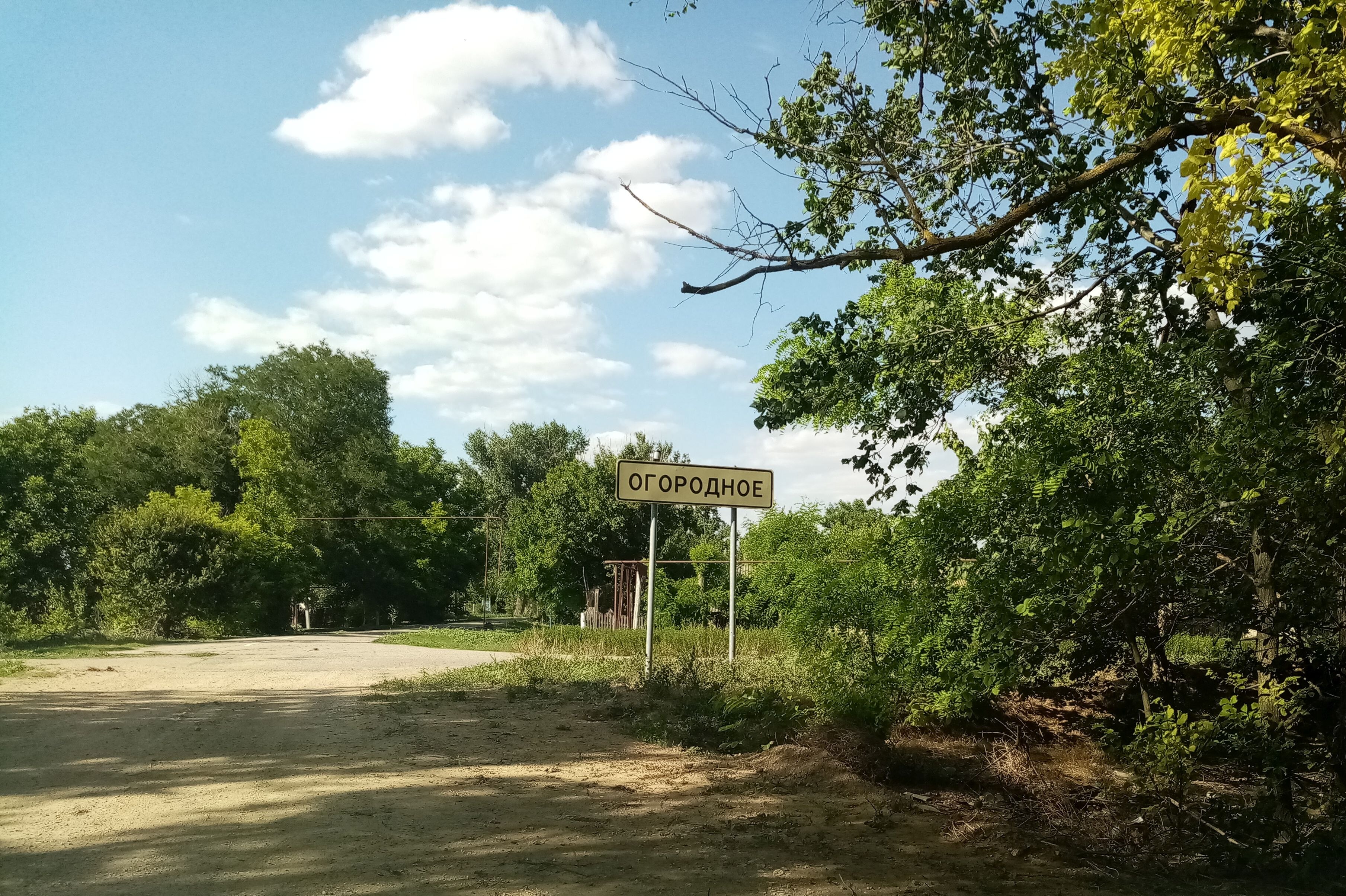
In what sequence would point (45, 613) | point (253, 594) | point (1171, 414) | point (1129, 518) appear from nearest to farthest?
point (1129, 518) < point (1171, 414) < point (45, 613) < point (253, 594)

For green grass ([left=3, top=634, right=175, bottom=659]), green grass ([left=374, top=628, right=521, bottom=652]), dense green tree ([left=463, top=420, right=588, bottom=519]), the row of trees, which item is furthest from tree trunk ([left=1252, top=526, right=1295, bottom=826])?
dense green tree ([left=463, top=420, right=588, bottom=519])

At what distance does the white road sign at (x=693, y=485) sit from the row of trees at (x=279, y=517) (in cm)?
2308

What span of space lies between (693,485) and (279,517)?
38.1 meters

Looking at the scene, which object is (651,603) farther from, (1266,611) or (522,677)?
(1266,611)

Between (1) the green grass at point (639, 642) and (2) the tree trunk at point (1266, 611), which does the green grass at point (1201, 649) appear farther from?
(1) the green grass at point (639, 642)

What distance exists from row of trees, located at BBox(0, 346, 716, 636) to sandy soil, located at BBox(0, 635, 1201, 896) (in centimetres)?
2319

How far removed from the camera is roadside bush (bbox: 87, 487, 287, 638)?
2969 cm

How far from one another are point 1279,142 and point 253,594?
116 feet

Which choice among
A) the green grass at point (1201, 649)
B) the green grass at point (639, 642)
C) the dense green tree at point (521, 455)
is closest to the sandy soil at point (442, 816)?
the green grass at point (1201, 649)

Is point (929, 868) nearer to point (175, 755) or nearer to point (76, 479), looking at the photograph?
point (175, 755)

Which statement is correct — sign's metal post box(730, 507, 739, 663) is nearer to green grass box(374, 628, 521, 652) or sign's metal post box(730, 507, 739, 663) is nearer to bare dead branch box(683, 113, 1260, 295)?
bare dead branch box(683, 113, 1260, 295)

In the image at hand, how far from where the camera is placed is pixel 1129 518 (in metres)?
5.95

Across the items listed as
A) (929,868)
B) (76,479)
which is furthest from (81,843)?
(76,479)

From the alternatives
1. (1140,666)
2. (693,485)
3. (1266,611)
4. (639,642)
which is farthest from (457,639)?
(1266,611)
